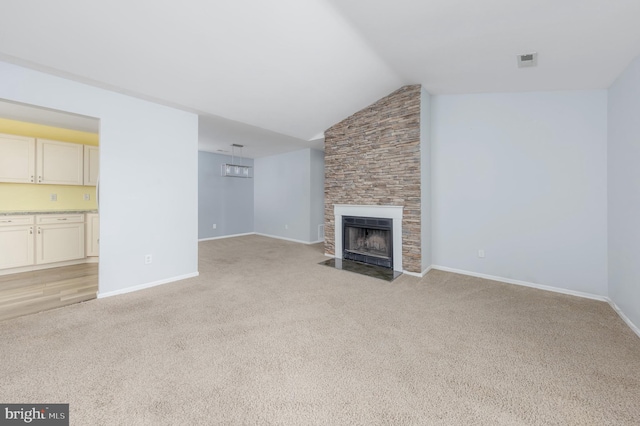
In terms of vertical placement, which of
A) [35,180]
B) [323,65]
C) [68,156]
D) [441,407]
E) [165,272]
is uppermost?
[323,65]

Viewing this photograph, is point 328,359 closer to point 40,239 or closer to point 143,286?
point 143,286

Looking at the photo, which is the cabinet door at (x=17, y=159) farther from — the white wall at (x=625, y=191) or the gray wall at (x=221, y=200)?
the white wall at (x=625, y=191)

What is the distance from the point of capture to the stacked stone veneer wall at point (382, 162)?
3.83 m

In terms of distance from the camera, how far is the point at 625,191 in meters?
2.46

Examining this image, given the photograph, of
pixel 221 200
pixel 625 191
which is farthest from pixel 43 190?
pixel 625 191

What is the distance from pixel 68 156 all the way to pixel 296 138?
3.95 meters

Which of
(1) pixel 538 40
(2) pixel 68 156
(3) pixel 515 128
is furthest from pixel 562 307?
(2) pixel 68 156

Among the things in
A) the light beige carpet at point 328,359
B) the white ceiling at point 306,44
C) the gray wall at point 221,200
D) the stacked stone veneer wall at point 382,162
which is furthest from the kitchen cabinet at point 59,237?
the stacked stone veneer wall at point 382,162

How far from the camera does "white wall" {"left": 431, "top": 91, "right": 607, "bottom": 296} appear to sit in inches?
118

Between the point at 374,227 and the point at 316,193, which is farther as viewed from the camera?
the point at 316,193

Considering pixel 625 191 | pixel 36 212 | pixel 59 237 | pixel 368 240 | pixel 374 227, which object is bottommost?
pixel 368 240

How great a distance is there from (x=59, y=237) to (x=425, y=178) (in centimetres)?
596

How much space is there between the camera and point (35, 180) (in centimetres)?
398

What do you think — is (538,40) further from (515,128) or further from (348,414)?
(348,414)
